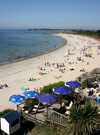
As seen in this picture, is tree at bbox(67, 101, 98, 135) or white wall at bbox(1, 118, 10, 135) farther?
white wall at bbox(1, 118, 10, 135)

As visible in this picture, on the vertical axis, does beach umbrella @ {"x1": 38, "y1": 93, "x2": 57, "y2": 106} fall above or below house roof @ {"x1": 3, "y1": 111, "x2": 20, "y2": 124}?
above

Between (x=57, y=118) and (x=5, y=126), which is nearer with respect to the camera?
(x=5, y=126)

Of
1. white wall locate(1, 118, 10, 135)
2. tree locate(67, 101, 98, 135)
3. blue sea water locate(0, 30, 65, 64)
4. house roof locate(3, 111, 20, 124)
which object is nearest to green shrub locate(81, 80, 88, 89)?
tree locate(67, 101, 98, 135)

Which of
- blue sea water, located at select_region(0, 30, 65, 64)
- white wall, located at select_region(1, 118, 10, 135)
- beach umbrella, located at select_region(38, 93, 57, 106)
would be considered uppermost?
beach umbrella, located at select_region(38, 93, 57, 106)

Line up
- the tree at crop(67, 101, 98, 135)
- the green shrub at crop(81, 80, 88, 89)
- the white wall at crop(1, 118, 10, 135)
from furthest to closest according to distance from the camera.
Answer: the green shrub at crop(81, 80, 88, 89)
the white wall at crop(1, 118, 10, 135)
the tree at crop(67, 101, 98, 135)

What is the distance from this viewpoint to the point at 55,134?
1375 cm

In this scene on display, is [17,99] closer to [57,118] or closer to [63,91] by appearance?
[63,91]

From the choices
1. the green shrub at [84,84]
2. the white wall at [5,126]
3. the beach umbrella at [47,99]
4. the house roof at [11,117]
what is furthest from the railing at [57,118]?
the green shrub at [84,84]

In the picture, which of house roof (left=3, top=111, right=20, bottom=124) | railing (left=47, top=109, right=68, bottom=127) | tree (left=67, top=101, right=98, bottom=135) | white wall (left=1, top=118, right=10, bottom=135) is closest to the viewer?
tree (left=67, top=101, right=98, bottom=135)

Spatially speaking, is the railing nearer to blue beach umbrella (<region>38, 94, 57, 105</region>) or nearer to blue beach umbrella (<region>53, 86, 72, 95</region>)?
blue beach umbrella (<region>38, 94, 57, 105</region>)

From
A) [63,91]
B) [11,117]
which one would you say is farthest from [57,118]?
[63,91]

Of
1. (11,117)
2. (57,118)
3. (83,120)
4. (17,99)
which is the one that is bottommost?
(57,118)

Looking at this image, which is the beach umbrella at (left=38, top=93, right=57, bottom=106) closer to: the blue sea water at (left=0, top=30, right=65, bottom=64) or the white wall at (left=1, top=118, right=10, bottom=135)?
the white wall at (left=1, top=118, right=10, bottom=135)

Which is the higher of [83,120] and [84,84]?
[83,120]
